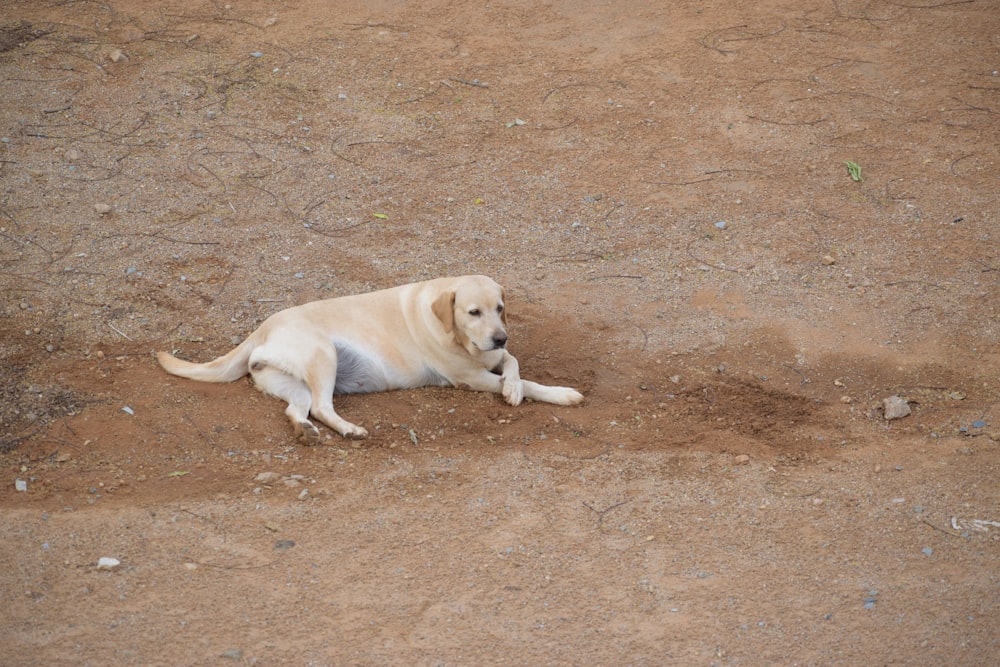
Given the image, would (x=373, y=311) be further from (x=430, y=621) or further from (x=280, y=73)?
(x=280, y=73)

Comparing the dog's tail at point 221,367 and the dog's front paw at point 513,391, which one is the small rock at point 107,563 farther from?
the dog's front paw at point 513,391

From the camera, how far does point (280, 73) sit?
1006 cm

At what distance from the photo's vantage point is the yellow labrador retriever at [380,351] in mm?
5773

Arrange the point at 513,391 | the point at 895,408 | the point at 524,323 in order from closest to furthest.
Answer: the point at 895,408 < the point at 513,391 < the point at 524,323

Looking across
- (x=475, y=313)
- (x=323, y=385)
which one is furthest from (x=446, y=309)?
(x=323, y=385)

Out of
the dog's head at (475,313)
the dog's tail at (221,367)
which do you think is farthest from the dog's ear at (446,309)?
the dog's tail at (221,367)

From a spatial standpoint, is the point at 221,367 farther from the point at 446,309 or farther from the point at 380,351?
the point at 446,309

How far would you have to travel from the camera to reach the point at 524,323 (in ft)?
22.5

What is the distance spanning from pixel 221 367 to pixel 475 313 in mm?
1549

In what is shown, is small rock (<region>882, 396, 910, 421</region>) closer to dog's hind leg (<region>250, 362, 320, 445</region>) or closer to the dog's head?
the dog's head

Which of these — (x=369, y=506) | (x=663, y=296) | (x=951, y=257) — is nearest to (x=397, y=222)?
(x=663, y=296)

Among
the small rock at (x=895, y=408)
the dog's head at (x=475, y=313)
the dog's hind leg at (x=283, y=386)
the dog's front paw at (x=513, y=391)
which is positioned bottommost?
the small rock at (x=895, y=408)

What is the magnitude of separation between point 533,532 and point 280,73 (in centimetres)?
675

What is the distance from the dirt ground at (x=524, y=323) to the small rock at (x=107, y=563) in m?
0.10
